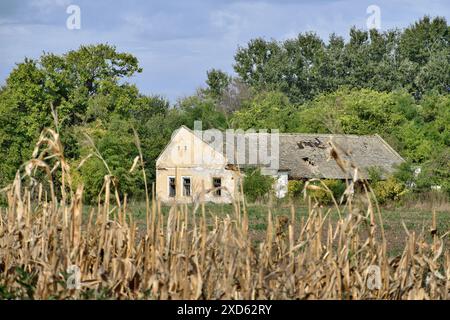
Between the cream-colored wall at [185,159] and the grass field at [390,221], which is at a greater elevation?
the cream-colored wall at [185,159]

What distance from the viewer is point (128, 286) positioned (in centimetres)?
791

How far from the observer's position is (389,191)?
172 ft

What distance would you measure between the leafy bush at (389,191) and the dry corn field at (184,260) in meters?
43.9

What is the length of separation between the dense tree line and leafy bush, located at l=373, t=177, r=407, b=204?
1.68 meters

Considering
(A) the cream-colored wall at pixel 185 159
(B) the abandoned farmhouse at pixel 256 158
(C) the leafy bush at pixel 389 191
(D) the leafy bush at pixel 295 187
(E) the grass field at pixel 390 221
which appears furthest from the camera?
(A) the cream-colored wall at pixel 185 159

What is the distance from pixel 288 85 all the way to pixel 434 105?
2273 centimetres

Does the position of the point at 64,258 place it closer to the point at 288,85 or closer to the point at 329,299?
the point at 329,299

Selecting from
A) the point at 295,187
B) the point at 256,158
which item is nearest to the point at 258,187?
the point at 295,187

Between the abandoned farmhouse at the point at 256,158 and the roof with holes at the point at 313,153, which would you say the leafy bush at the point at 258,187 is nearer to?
the roof with holes at the point at 313,153

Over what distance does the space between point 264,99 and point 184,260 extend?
2608 inches

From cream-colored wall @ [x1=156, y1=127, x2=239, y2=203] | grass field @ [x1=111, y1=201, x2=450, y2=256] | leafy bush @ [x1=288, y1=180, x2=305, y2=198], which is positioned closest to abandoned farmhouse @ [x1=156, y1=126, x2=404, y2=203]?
cream-colored wall @ [x1=156, y1=127, x2=239, y2=203]

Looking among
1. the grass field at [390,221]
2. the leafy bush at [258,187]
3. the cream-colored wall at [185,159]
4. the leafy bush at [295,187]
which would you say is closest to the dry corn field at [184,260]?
the grass field at [390,221]

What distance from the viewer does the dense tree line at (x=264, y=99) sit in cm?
5588


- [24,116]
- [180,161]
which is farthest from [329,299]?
[24,116]
